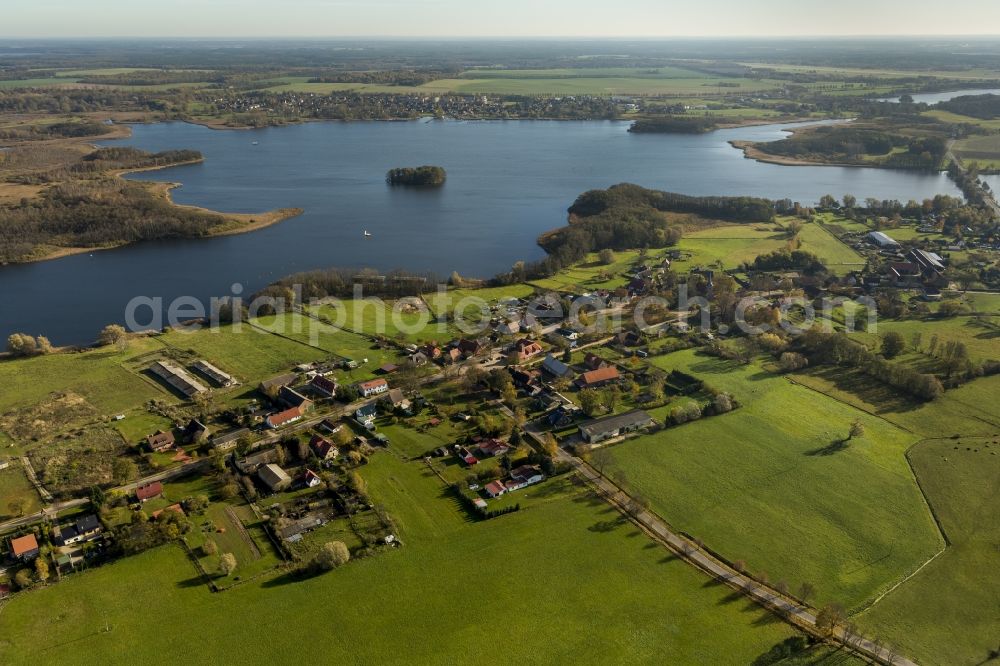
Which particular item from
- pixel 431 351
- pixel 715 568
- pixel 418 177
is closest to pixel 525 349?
pixel 431 351

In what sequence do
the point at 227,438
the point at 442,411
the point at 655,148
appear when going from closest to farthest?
the point at 227,438, the point at 442,411, the point at 655,148

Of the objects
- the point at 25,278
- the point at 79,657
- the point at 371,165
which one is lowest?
the point at 79,657

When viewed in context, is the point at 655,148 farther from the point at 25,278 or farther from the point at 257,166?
the point at 25,278

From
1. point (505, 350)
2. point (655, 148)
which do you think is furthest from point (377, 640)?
point (655, 148)

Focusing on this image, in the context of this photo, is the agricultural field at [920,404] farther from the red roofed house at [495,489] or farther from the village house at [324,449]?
the village house at [324,449]

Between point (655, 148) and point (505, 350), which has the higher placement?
point (655, 148)

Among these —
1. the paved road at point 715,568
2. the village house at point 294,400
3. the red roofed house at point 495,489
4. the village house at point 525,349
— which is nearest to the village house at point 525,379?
the village house at point 525,349
